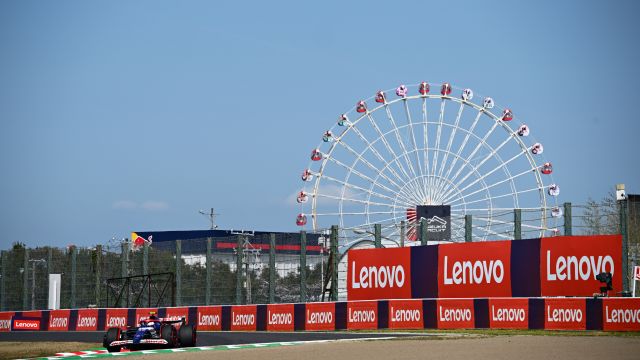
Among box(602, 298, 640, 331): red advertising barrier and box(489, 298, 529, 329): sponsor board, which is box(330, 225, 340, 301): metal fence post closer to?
box(489, 298, 529, 329): sponsor board

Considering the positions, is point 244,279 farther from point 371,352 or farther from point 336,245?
point 371,352

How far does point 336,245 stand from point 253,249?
2.96 m

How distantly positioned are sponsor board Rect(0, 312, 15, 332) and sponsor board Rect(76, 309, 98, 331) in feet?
12.3

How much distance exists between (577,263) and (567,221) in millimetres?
1146

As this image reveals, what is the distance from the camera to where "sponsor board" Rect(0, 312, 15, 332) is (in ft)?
137

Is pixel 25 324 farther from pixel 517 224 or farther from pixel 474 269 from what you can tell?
pixel 517 224

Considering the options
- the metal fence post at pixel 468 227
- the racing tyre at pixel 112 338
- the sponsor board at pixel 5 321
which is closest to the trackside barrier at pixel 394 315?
the sponsor board at pixel 5 321

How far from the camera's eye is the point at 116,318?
37.8 meters

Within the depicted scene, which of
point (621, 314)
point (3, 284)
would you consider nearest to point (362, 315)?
point (621, 314)

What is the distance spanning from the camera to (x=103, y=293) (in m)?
42.0

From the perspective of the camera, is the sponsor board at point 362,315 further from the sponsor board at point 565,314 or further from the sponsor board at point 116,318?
the sponsor board at point 116,318

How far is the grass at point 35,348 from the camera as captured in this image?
2297 cm

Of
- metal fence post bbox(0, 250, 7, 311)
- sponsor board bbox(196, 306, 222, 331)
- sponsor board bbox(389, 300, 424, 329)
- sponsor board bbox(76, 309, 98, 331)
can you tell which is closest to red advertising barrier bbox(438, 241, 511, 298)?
sponsor board bbox(389, 300, 424, 329)

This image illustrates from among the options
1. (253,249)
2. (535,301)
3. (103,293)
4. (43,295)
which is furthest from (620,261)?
(43,295)
